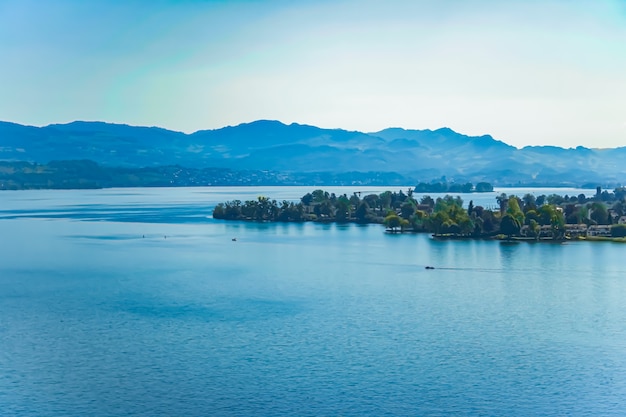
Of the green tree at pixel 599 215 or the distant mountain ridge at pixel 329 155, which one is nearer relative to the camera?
the green tree at pixel 599 215

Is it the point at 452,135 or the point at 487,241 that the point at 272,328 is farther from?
the point at 452,135

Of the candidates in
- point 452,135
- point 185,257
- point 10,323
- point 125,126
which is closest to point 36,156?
point 125,126

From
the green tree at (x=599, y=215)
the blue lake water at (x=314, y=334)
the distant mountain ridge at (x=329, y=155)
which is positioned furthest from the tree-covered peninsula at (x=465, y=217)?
the distant mountain ridge at (x=329, y=155)

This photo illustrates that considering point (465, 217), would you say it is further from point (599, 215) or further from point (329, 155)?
point (329, 155)

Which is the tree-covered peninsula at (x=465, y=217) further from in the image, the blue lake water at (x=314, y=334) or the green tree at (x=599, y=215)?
the blue lake water at (x=314, y=334)

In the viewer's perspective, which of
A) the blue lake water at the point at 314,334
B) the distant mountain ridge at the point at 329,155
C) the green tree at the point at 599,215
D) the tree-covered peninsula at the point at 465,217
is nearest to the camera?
the blue lake water at the point at 314,334
